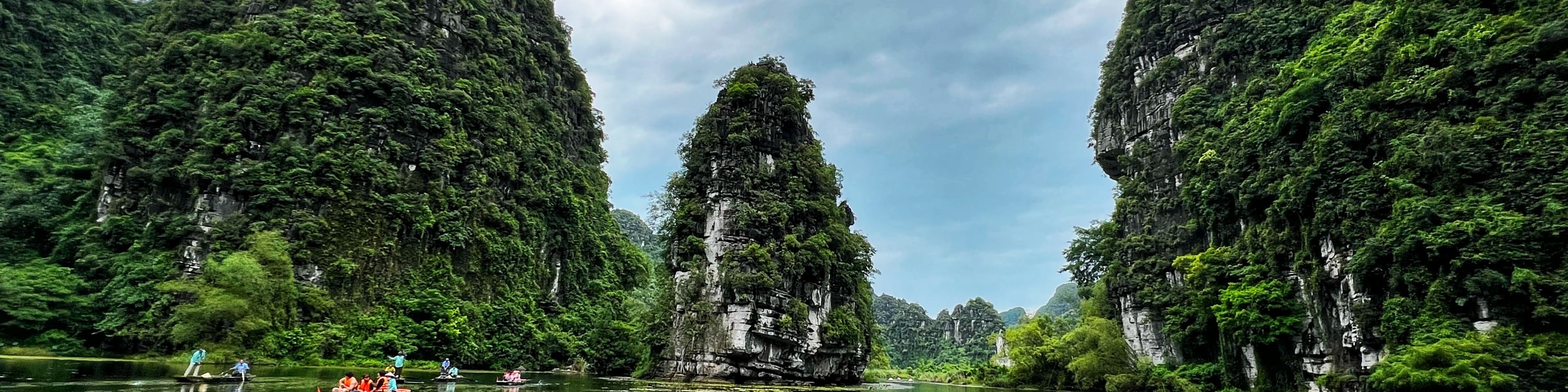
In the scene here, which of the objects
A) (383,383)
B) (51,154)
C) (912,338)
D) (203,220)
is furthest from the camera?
(912,338)

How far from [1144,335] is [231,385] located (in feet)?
111

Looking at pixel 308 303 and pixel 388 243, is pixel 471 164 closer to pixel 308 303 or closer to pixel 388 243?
pixel 388 243

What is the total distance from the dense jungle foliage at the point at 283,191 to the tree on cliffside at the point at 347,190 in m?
0.11

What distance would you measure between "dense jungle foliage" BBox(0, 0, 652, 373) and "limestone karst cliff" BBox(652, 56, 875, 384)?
512 centimetres

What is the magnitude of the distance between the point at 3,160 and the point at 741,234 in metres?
35.4

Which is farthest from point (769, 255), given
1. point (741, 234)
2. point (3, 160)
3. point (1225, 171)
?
point (3, 160)

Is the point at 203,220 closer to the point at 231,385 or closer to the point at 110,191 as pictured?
the point at 110,191

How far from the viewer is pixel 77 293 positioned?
101 feet

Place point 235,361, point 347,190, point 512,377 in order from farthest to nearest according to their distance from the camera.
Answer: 1. point 347,190
2. point 235,361
3. point 512,377

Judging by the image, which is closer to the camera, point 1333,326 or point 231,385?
point 231,385

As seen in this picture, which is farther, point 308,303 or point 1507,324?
point 308,303

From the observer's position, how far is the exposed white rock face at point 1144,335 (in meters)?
32.8

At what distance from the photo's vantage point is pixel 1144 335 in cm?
3356

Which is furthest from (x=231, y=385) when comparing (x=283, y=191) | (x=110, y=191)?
→ (x=110, y=191)
